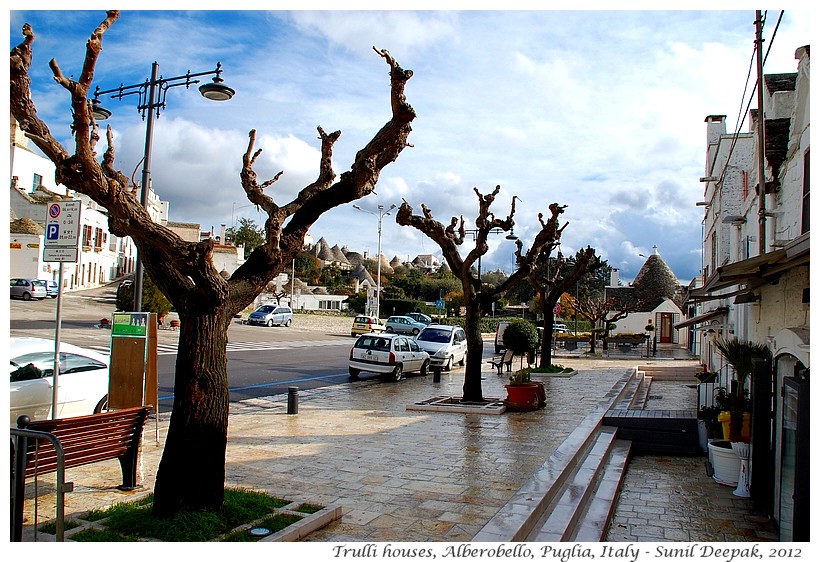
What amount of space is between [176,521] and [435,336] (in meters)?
20.7

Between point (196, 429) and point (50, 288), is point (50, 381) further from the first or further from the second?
point (50, 288)

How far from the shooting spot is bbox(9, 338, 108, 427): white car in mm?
9039

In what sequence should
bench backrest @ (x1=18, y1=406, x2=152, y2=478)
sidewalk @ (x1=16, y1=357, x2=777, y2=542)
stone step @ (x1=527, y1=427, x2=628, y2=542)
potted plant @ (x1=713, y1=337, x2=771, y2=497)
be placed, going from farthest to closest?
potted plant @ (x1=713, y1=337, x2=771, y2=497) → sidewalk @ (x1=16, y1=357, x2=777, y2=542) → stone step @ (x1=527, y1=427, x2=628, y2=542) → bench backrest @ (x1=18, y1=406, x2=152, y2=478)

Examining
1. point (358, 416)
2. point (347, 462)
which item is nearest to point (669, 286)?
point (358, 416)

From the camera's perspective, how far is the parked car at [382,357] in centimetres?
2012

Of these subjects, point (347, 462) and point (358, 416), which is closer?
point (347, 462)

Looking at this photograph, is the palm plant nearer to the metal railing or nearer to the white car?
the metal railing

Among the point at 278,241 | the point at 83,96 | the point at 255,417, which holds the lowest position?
the point at 255,417

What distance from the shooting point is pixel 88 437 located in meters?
6.59

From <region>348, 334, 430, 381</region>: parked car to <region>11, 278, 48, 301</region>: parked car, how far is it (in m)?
31.1

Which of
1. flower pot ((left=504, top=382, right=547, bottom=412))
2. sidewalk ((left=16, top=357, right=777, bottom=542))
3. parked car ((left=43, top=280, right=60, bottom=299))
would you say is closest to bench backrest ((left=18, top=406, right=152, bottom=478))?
sidewalk ((left=16, top=357, right=777, bottom=542))
